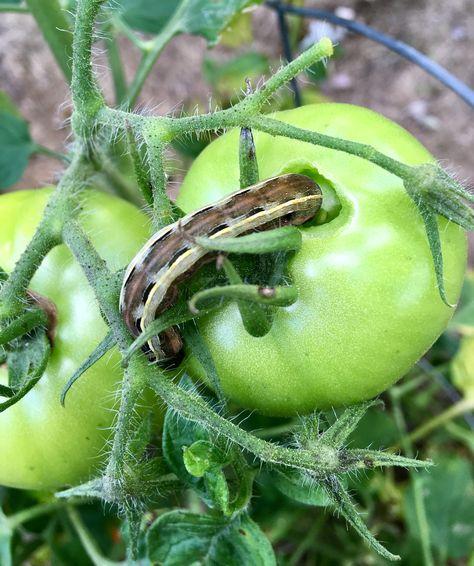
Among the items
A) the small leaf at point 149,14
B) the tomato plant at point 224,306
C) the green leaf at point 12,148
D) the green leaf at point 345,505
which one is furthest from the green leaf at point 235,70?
the green leaf at point 345,505

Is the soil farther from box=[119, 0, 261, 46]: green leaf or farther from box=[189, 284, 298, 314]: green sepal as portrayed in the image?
box=[189, 284, 298, 314]: green sepal

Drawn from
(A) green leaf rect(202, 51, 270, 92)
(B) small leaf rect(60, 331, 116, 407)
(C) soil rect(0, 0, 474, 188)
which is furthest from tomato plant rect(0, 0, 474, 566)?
(C) soil rect(0, 0, 474, 188)

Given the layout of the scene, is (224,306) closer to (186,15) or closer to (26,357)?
(26,357)

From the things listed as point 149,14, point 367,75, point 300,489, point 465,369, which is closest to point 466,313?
point 465,369

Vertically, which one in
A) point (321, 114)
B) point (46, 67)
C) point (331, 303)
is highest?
point (46, 67)

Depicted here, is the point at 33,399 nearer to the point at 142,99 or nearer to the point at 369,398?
the point at 369,398

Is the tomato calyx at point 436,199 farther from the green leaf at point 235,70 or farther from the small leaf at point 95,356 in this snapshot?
the green leaf at point 235,70

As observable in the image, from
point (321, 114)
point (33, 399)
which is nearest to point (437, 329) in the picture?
point (321, 114)
